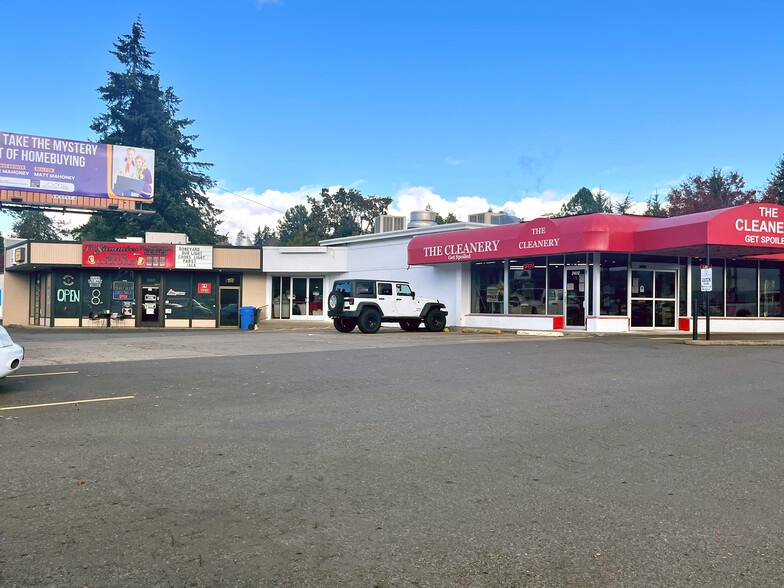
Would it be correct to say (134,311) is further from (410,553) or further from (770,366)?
(410,553)

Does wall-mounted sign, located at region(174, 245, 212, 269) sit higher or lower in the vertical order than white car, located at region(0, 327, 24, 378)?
higher

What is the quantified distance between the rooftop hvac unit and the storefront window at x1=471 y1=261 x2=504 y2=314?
418 inches

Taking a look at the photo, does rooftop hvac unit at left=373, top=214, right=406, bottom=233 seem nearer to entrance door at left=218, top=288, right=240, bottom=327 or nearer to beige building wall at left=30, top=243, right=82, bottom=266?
entrance door at left=218, top=288, right=240, bottom=327

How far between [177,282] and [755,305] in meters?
27.4

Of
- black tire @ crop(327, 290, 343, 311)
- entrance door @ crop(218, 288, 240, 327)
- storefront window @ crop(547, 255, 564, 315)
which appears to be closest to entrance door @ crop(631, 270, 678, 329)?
storefront window @ crop(547, 255, 564, 315)

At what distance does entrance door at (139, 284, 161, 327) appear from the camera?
3397 cm

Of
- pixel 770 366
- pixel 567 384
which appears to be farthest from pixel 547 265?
pixel 567 384

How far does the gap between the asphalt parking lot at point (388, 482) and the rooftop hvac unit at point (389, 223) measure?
2819 centimetres

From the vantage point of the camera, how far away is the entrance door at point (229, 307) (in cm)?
3494

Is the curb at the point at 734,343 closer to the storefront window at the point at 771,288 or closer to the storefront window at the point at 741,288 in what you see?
the storefront window at the point at 741,288

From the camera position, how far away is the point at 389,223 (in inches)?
1538

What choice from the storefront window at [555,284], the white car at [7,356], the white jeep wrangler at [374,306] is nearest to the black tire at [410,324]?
the white jeep wrangler at [374,306]

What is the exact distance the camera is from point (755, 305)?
28172mm

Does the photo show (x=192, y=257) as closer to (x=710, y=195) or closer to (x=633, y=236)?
(x=633, y=236)
